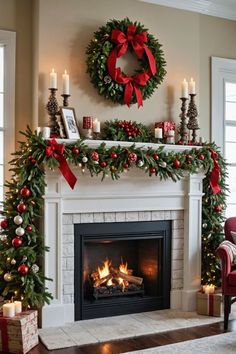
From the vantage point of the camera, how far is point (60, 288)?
3916 millimetres

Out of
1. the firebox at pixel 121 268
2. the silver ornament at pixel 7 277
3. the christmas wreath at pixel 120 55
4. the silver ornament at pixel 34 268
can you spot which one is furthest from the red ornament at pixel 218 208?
the silver ornament at pixel 7 277

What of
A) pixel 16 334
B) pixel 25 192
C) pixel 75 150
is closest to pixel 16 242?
pixel 25 192

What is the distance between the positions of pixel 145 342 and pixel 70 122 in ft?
6.59

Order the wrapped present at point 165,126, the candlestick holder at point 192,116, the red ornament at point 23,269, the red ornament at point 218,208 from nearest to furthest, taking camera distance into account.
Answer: the red ornament at point 23,269
the wrapped present at point 165,126
the candlestick holder at point 192,116
the red ornament at point 218,208

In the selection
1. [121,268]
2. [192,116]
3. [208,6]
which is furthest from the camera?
[208,6]

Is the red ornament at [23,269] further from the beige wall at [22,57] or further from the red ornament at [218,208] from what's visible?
the red ornament at [218,208]

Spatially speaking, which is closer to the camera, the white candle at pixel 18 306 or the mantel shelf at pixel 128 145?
the white candle at pixel 18 306

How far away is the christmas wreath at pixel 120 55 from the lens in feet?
13.4

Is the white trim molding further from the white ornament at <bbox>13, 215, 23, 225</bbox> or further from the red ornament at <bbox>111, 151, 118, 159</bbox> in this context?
the white ornament at <bbox>13, 215, 23, 225</bbox>

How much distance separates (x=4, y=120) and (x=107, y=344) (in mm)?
2257

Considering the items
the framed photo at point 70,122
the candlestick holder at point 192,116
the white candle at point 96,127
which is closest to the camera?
the framed photo at point 70,122

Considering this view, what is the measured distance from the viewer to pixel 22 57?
13.8 feet

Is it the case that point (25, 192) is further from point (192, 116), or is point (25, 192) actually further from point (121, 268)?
point (192, 116)

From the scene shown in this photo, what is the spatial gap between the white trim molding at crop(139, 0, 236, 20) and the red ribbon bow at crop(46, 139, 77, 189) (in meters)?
1.90
